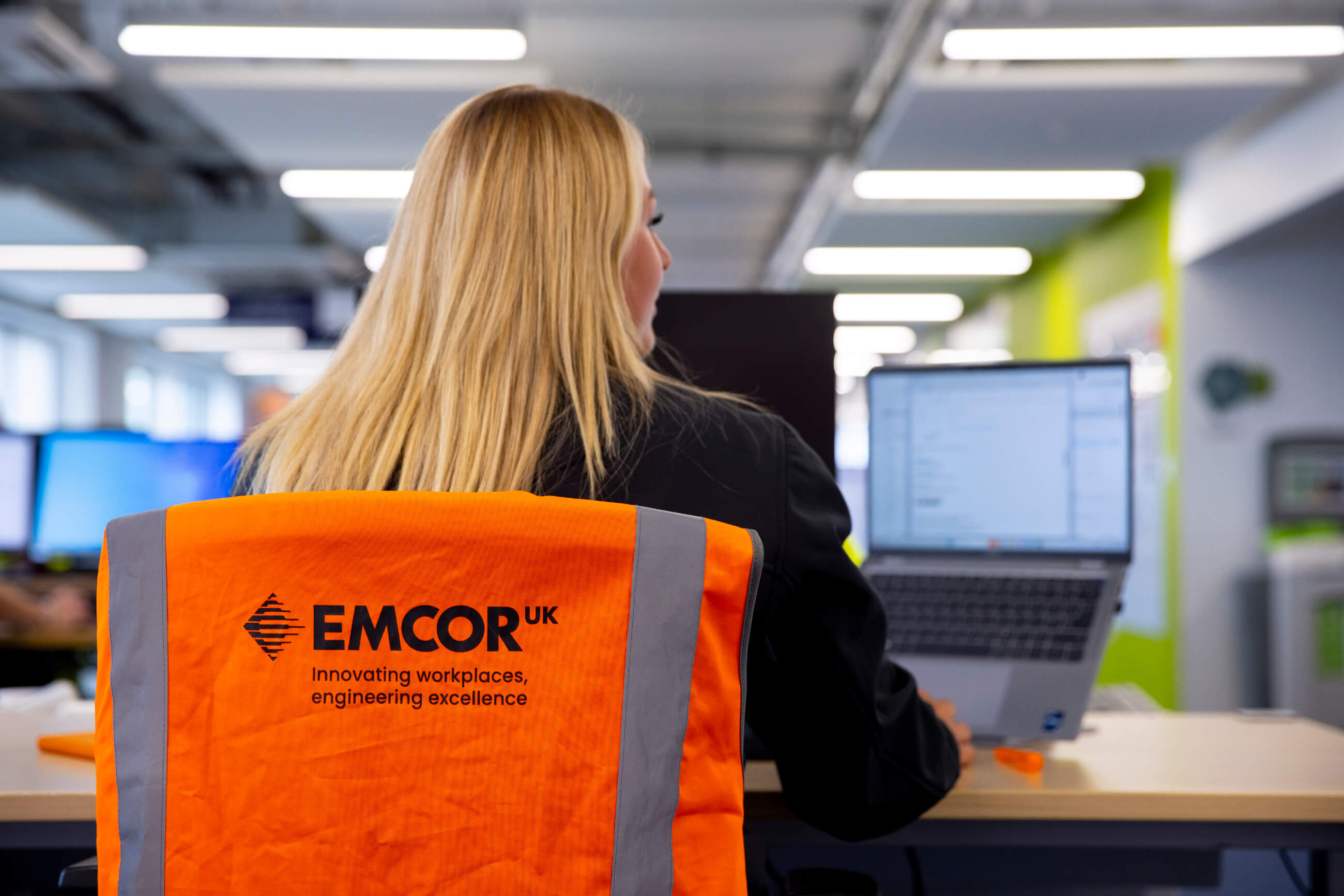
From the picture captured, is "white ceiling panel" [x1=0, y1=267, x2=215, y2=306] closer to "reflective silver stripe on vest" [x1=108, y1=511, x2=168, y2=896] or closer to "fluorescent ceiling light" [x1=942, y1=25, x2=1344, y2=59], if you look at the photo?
"fluorescent ceiling light" [x1=942, y1=25, x2=1344, y2=59]

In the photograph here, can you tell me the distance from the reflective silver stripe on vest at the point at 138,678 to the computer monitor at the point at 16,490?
3038 millimetres

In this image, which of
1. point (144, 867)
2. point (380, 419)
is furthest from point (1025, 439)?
point (144, 867)

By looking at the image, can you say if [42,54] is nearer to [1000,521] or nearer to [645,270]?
[645,270]

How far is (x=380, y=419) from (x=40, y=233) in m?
7.72

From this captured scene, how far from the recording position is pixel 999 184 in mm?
5473

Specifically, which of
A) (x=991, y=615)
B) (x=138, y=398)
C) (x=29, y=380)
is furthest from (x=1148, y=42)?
(x=138, y=398)

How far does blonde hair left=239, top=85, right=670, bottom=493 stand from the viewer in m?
0.89

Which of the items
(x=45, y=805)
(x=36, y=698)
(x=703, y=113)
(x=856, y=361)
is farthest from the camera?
(x=856, y=361)

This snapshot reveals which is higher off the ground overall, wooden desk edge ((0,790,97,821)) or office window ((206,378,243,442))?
office window ((206,378,243,442))

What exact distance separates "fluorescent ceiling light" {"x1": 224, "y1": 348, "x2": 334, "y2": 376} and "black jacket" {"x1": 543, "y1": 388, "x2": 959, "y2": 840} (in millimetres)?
11047

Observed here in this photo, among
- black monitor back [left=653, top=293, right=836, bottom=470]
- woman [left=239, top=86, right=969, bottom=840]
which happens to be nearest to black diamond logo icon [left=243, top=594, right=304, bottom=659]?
woman [left=239, top=86, right=969, bottom=840]

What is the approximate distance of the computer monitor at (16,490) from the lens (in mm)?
3363

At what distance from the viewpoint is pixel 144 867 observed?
2.29 ft

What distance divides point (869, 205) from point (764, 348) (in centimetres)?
453
